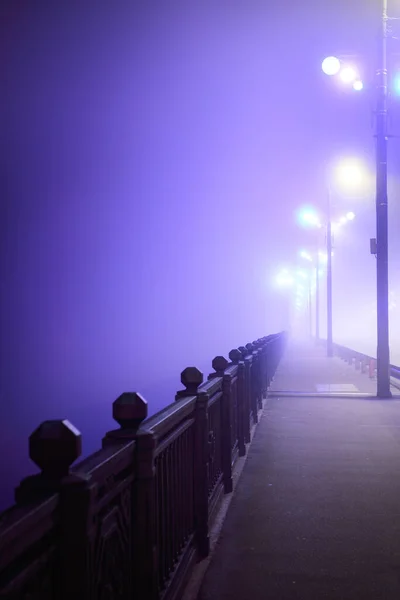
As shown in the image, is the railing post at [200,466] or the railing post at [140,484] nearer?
the railing post at [140,484]

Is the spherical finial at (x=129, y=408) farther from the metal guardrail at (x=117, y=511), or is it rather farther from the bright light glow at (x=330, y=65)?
the bright light glow at (x=330, y=65)

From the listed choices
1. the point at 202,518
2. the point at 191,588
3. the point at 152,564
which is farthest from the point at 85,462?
the point at 202,518

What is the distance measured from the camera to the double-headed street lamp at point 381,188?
1452cm

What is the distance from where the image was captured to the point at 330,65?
14422 mm

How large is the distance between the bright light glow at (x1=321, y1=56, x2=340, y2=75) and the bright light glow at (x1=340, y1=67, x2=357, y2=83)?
473mm

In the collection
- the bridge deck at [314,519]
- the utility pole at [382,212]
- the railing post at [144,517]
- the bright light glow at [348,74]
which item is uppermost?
the bright light glow at [348,74]

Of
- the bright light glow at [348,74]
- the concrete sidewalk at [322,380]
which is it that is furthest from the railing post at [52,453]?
the bright light glow at [348,74]

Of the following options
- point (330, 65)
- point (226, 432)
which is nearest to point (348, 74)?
point (330, 65)

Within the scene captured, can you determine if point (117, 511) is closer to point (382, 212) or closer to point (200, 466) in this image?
point (200, 466)

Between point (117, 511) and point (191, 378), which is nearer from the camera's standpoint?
point (117, 511)

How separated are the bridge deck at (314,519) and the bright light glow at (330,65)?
29.9 feet

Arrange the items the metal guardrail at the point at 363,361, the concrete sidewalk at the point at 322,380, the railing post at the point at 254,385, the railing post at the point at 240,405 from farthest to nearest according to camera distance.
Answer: the metal guardrail at the point at 363,361 → the concrete sidewalk at the point at 322,380 → the railing post at the point at 254,385 → the railing post at the point at 240,405

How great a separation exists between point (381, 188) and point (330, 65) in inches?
135

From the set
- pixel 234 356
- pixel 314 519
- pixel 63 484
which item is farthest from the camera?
pixel 234 356
